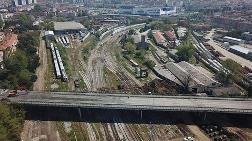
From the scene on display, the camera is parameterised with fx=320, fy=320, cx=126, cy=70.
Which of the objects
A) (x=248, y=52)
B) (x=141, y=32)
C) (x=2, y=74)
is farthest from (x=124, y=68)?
(x=141, y=32)

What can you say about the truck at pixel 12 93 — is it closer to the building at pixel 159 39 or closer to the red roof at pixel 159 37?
the building at pixel 159 39

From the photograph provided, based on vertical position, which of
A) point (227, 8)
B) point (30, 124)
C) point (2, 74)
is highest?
point (227, 8)

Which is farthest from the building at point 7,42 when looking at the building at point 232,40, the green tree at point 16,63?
the building at point 232,40

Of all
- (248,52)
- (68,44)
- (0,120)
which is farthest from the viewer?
(68,44)

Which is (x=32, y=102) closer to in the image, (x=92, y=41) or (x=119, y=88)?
(x=119, y=88)

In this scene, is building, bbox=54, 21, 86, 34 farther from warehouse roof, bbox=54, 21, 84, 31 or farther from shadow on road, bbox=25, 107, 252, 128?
shadow on road, bbox=25, 107, 252, 128

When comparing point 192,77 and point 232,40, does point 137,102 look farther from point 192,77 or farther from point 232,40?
point 232,40
